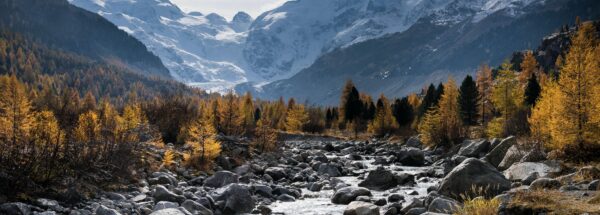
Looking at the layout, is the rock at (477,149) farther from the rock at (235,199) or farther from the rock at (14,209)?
the rock at (14,209)

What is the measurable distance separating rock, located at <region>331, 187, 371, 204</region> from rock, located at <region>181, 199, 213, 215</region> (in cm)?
655

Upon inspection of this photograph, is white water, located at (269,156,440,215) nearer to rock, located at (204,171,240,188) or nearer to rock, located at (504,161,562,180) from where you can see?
A: rock, located at (204,171,240,188)

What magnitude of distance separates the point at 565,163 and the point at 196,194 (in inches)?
631

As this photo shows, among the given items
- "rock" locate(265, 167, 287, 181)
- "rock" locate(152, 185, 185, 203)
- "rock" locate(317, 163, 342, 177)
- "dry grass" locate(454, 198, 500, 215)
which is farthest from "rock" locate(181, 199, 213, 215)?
"rock" locate(317, 163, 342, 177)

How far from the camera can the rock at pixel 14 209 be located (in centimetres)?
1367

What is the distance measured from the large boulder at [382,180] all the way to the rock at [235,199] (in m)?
8.51

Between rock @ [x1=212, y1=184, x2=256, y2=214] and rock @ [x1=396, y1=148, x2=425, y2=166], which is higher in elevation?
rock @ [x1=396, y1=148, x2=425, y2=166]

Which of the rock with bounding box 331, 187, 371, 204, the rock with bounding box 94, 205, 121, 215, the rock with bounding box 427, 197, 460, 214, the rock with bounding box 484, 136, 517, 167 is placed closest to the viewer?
the rock with bounding box 94, 205, 121, 215

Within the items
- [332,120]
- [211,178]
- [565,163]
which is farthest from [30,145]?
Result: [332,120]

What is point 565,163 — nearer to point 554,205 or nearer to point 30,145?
point 554,205

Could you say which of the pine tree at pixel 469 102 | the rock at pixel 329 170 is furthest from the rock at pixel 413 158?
the pine tree at pixel 469 102

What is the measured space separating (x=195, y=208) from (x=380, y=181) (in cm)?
1253

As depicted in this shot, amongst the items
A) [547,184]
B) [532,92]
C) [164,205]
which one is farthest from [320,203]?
[532,92]

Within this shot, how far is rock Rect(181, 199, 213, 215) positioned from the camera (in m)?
18.0
